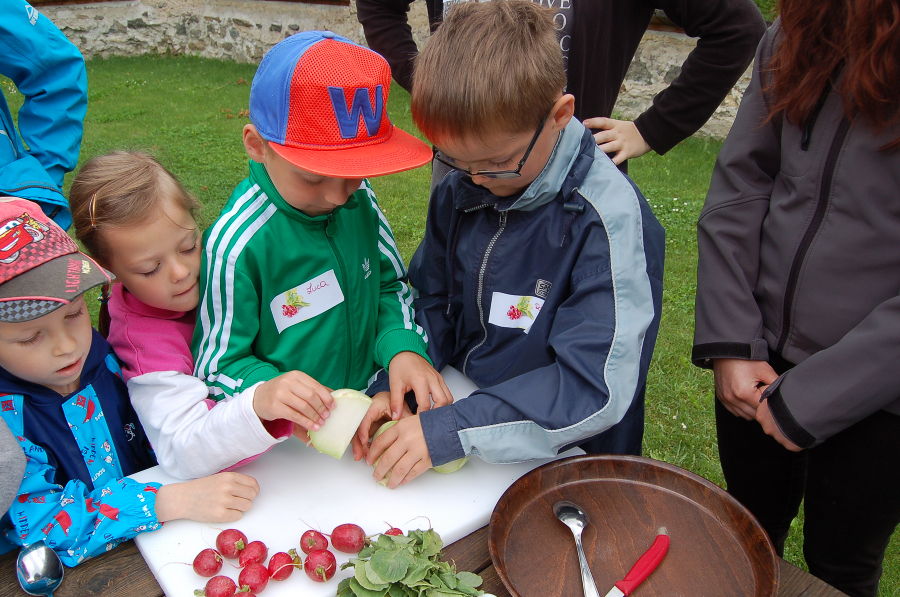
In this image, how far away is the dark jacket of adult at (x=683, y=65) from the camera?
2127mm

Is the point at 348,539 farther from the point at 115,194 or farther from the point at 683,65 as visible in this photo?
the point at 683,65

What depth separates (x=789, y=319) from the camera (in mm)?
1605

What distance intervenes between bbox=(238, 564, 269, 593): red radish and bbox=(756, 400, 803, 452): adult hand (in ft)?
3.44

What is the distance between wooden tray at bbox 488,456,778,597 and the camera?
1185 mm

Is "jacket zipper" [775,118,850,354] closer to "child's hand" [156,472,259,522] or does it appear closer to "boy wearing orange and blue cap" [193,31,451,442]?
→ "boy wearing orange and blue cap" [193,31,451,442]

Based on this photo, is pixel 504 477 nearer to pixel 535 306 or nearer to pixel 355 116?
pixel 535 306

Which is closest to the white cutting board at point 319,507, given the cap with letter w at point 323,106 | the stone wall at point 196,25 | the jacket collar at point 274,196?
the jacket collar at point 274,196

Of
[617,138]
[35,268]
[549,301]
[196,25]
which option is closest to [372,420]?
[549,301]

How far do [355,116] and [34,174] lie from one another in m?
1.07

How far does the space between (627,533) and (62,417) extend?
1.10 m

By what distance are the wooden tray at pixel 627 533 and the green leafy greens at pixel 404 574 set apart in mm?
78

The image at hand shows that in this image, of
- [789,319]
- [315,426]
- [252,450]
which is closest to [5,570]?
[252,450]

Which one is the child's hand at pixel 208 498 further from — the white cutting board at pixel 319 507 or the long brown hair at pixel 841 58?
the long brown hair at pixel 841 58

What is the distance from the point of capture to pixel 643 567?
119 cm
